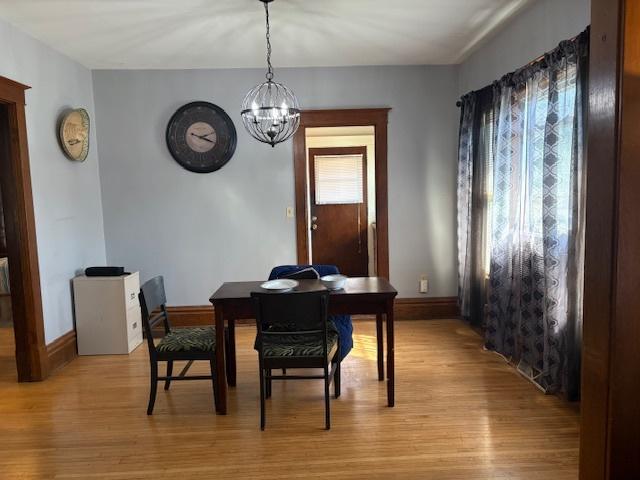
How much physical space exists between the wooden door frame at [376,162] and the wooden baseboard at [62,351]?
2103mm

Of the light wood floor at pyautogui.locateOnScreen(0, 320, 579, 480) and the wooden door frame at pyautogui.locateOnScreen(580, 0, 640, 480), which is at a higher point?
the wooden door frame at pyautogui.locateOnScreen(580, 0, 640, 480)

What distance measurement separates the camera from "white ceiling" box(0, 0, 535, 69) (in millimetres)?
3033

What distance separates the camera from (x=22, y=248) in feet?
11.1

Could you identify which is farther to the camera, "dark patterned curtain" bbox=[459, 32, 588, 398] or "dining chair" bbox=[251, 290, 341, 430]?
"dark patterned curtain" bbox=[459, 32, 588, 398]

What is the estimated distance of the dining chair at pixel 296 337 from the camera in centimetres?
253

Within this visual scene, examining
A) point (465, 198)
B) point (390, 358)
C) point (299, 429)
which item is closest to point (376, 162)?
point (465, 198)

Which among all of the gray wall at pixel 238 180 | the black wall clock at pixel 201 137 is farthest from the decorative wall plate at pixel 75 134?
the black wall clock at pixel 201 137

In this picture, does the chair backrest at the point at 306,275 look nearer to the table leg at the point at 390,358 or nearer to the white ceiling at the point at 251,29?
the table leg at the point at 390,358

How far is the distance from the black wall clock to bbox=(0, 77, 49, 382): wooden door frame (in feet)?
4.43

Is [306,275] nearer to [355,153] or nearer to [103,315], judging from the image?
[103,315]

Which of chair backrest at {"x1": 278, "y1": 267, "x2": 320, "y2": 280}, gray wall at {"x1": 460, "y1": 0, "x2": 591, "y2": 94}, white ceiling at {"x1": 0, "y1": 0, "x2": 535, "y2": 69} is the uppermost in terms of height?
white ceiling at {"x1": 0, "y1": 0, "x2": 535, "y2": 69}

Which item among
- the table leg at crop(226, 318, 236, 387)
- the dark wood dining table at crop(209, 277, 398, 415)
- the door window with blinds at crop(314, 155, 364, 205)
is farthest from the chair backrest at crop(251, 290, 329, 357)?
the door window with blinds at crop(314, 155, 364, 205)

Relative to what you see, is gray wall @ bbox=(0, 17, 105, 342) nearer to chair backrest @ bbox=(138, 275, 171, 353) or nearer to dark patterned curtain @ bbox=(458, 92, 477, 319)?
chair backrest @ bbox=(138, 275, 171, 353)

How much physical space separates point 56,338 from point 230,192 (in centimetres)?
193
